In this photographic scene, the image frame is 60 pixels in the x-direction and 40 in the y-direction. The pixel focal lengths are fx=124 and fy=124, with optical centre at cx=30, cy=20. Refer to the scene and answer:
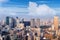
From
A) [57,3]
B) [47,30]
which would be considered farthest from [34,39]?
[57,3]

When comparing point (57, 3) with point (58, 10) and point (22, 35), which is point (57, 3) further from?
point (22, 35)

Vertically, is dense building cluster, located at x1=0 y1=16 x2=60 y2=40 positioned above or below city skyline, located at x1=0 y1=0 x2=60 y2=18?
below

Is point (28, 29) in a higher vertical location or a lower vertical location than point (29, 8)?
lower

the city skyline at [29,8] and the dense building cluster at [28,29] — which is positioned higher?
the city skyline at [29,8]

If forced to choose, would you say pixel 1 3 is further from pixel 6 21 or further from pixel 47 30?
pixel 47 30

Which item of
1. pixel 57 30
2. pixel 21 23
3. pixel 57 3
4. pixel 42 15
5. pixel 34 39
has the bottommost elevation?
pixel 34 39

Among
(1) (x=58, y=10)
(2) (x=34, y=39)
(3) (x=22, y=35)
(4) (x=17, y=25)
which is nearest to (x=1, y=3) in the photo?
(4) (x=17, y=25)

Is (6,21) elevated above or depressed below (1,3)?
below
